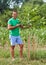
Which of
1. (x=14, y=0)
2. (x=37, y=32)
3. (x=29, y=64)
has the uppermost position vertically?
(x=14, y=0)

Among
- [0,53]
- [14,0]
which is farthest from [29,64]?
[14,0]

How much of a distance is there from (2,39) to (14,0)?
42.6 m

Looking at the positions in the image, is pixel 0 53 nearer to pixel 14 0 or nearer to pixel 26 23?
pixel 26 23

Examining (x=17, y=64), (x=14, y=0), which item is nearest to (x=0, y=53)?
(x=17, y=64)

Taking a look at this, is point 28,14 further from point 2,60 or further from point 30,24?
point 2,60

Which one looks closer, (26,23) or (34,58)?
(26,23)

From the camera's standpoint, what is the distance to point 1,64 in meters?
8.45

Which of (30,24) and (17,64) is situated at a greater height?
(30,24)

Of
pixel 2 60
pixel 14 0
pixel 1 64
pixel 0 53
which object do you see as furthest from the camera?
pixel 14 0

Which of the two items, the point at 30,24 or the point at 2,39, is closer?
the point at 30,24

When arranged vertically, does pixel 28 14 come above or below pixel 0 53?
above

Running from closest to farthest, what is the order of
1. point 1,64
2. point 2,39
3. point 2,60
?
point 1,64 → point 2,60 → point 2,39

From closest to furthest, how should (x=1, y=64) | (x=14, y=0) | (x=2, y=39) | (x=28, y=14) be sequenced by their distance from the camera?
(x=28, y=14) → (x=1, y=64) → (x=2, y=39) → (x=14, y=0)

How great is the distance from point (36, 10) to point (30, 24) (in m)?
0.60
